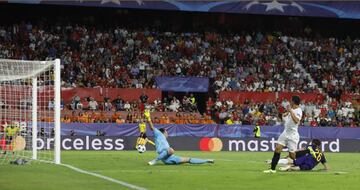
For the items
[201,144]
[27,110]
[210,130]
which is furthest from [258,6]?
[27,110]

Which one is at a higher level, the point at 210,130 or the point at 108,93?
the point at 108,93

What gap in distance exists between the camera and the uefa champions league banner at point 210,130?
40.0 metres

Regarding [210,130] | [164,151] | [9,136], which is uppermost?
[9,136]

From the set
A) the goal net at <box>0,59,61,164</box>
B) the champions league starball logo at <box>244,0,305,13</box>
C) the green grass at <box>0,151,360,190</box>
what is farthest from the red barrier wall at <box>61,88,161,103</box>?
the green grass at <box>0,151,360,190</box>

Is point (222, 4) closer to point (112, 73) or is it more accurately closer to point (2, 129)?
point (112, 73)

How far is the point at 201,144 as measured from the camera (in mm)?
39719

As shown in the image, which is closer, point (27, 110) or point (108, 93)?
point (27, 110)

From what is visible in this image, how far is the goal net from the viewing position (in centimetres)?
2298

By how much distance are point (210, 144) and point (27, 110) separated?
13.6m

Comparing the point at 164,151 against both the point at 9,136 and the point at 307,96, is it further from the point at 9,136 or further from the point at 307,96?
the point at 307,96

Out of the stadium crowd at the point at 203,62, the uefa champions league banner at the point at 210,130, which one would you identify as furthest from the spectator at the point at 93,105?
the uefa champions league banner at the point at 210,130

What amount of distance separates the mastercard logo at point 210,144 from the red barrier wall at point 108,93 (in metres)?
7.87

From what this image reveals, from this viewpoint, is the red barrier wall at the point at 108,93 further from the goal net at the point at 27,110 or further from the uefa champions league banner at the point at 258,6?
the goal net at the point at 27,110

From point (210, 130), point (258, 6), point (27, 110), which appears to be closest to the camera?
point (27, 110)
